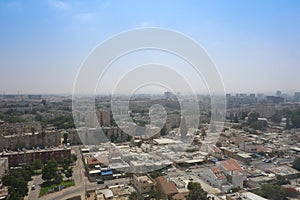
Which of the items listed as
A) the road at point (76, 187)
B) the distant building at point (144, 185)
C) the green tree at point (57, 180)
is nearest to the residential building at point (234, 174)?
the distant building at point (144, 185)

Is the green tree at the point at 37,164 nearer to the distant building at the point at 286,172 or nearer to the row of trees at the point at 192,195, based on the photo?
the row of trees at the point at 192,195

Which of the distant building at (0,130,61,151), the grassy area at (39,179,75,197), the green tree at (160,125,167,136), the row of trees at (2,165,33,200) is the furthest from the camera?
the green tree at (160,125,167,136)

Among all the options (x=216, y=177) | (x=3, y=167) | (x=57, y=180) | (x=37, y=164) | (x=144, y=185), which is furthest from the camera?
(x=37, y=164)

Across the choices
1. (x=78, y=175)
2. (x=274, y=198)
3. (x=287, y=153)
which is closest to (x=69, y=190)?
(x=78, y=175)

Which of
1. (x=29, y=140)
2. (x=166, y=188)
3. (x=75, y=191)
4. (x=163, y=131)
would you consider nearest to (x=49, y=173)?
(x=75, y=191)

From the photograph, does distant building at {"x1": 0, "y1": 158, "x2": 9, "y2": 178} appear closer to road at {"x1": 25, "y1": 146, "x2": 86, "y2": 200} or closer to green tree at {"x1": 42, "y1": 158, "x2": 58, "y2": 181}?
road at {"x1": 25, "y1": 146, "x2": 86, "y2": 200}

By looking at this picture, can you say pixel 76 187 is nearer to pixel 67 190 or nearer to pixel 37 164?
pixel 67 190

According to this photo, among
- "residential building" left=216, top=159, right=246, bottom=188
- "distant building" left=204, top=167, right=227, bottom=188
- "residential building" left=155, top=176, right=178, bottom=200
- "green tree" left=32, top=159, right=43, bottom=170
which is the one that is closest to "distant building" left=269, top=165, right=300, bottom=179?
"residential building" left=216, top=159, right=246, bottom=188

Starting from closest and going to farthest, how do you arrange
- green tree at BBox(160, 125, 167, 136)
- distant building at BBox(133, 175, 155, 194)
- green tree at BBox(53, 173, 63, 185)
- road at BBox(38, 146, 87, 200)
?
1. distant building at BBox(133, 175, 155, 194)
2. road at BBox(38, 146, 87, 200)
3. green tree at BBox(53, 173, 63, 185)
4. green tree at BBox(160, 125, 167, 136)
